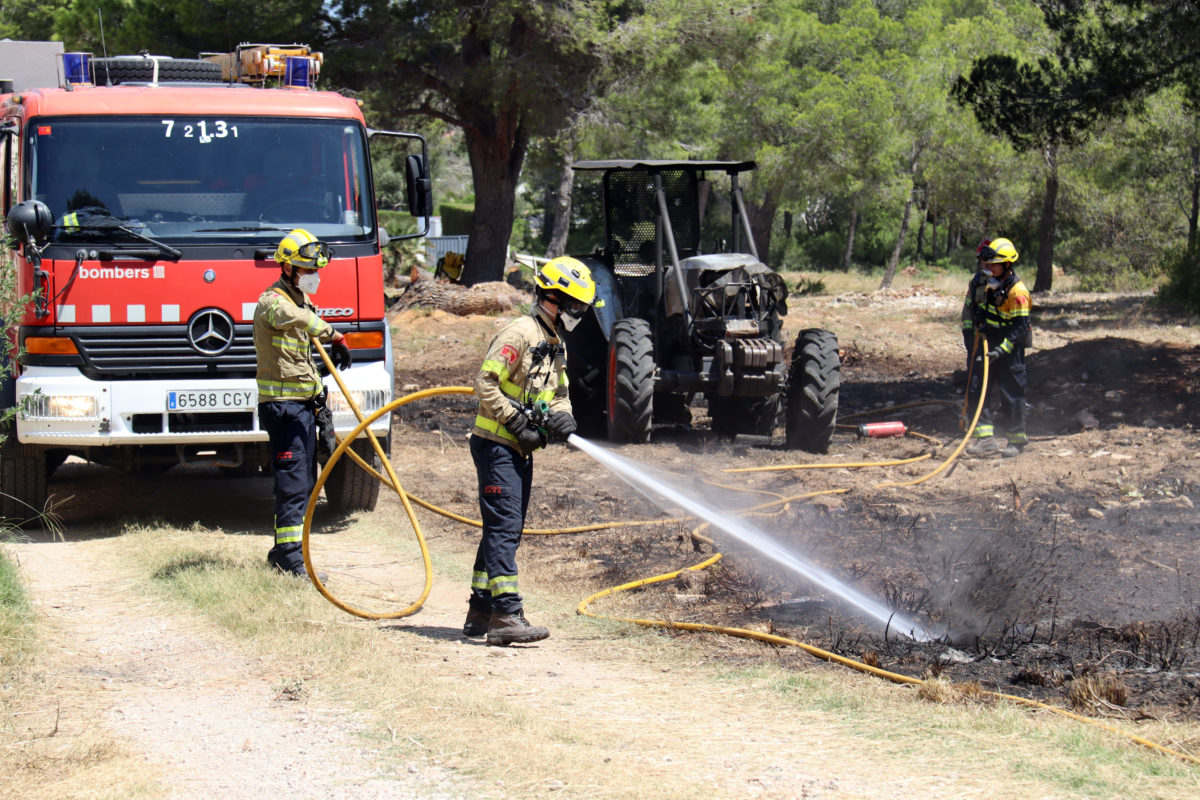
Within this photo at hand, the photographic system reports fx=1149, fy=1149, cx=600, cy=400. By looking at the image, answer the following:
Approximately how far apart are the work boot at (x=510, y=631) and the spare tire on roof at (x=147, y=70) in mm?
5445

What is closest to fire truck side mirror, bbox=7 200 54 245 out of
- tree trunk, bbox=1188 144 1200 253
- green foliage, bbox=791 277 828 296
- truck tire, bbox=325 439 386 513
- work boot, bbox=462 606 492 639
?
truck tire, bbox=325 439 386 513

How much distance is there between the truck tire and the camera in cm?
847

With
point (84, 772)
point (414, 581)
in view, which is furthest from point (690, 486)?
point (84, 772)

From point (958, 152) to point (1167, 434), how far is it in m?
24.5

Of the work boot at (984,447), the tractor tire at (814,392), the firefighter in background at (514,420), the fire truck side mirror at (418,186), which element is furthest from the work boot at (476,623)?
the work boot at (984,447)

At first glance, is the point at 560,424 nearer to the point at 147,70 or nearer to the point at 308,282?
the point at 308,282

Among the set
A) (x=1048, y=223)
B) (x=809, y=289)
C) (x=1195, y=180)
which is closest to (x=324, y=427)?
(x=1048, y=223)

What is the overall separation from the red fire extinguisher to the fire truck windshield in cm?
580

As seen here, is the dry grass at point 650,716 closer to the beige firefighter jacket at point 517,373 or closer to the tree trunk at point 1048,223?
the beige firefighter jacket at point 517,373

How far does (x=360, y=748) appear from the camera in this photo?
162 inches

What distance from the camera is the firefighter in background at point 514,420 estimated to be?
550 centimetres

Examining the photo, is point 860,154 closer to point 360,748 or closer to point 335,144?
point 335,144

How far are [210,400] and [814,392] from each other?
5160mm

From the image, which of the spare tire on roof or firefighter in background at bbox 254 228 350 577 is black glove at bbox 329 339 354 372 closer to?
firefighter in background at bbox 254 228 350 577
